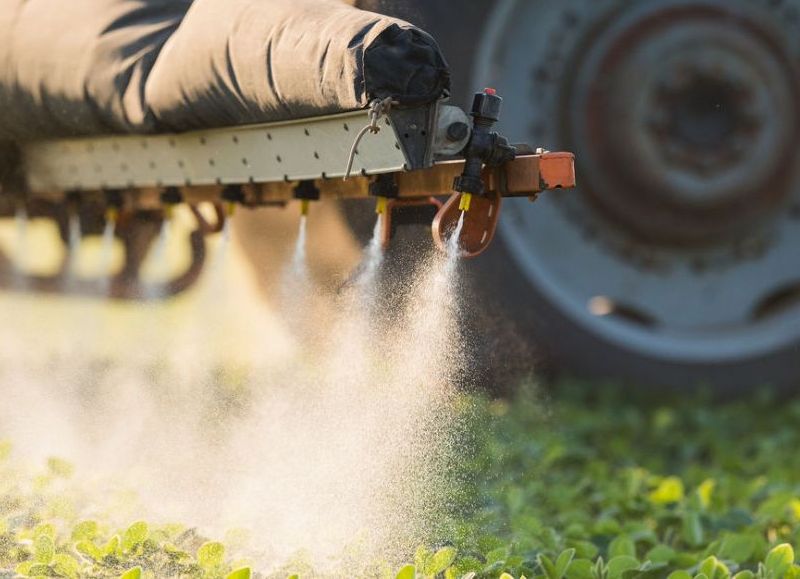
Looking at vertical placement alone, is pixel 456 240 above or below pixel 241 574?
above

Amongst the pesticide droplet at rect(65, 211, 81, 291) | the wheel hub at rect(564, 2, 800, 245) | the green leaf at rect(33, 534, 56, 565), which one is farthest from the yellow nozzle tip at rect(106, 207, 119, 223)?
the wheel hub at rect(564, 2, 800, 245)

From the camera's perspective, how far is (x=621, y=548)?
2281 millimetres

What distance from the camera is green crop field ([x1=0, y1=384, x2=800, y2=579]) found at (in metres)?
2.10

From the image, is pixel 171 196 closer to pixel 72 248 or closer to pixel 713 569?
pixel 72 248

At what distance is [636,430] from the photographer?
12.6ft

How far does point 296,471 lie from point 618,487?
900 mm

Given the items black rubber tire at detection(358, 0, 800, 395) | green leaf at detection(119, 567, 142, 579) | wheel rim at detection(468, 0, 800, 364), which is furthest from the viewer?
wheel rim at detection(468, 0, 800, 364)

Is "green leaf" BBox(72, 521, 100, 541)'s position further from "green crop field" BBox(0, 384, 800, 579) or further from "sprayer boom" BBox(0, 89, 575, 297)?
"sprayer boom" BBox(0, 89, 575, 297)

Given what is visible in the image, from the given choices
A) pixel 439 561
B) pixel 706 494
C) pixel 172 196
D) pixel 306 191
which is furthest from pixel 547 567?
pixel 172 196

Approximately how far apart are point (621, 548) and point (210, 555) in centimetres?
71

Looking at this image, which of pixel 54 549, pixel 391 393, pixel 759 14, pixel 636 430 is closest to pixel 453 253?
pixel 391 393

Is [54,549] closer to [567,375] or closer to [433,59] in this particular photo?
[433,59]

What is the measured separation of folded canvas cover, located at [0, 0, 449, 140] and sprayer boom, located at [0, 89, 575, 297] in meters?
0.06

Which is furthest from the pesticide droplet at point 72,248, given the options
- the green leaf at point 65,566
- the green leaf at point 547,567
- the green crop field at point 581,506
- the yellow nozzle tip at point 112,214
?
the green leaf at point 547,567
